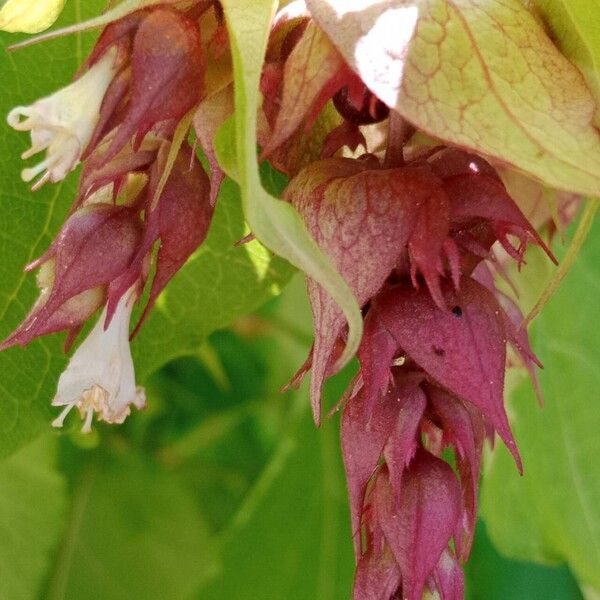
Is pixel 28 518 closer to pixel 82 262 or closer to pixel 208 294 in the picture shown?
pixel 208 294

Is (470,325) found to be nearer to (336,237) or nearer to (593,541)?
(336,237)

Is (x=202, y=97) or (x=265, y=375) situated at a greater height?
(x=202, y=97)

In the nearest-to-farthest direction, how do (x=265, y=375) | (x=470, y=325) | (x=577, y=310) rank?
1. (x=470, y=325)
2. (x=577, y=310)
3. (x=265, y=375)

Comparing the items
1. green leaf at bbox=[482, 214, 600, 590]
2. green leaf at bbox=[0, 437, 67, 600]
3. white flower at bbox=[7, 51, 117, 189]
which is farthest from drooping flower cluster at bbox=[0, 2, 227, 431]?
green leaf at bbox=[0, 437, 67, 600]

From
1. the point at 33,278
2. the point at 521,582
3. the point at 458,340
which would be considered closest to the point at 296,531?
the point at 521,582

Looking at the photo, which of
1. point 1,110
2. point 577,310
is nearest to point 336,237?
point 1,110

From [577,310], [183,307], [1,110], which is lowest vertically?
[577,310]

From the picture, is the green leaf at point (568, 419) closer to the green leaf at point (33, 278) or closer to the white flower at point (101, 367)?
the green leaf at point (33, 278)
